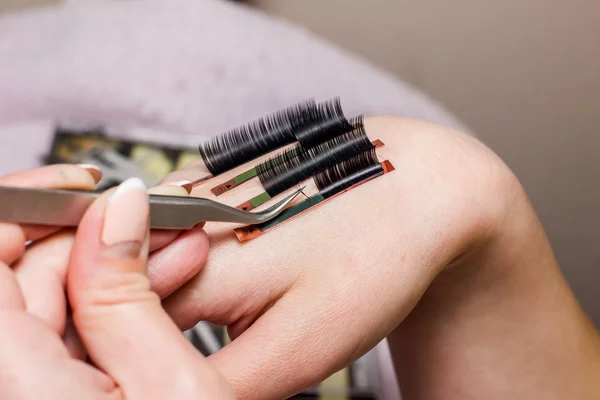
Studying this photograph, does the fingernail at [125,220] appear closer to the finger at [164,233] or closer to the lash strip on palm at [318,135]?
the finger at [164,233]

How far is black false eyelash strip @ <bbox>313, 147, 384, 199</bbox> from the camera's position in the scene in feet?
1.71

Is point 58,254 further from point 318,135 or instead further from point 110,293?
point 318,135

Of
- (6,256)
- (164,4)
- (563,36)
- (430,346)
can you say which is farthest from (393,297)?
(563,36)

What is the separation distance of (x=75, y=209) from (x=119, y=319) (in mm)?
87

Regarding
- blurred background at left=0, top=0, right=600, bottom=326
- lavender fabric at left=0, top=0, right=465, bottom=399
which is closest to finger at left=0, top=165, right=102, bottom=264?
lavender fabric at left=0, top=0, right=465, bottom=399

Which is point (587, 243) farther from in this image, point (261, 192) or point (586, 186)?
point (261, 192)

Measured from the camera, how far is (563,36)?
1.20 meters

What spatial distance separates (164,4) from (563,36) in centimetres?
88

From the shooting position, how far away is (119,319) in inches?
14.4

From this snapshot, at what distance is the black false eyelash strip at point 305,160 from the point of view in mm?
530

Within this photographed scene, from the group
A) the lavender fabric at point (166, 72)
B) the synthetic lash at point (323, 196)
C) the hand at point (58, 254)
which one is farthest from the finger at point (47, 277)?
the lavender fabric at point (166, 72)

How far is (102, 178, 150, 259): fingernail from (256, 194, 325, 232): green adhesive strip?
137 mm

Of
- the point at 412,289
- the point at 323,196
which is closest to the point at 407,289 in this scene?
the point at 412,289

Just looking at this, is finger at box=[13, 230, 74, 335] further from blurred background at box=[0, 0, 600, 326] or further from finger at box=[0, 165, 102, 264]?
blurred background at box=[0, 0, 600, 326]
